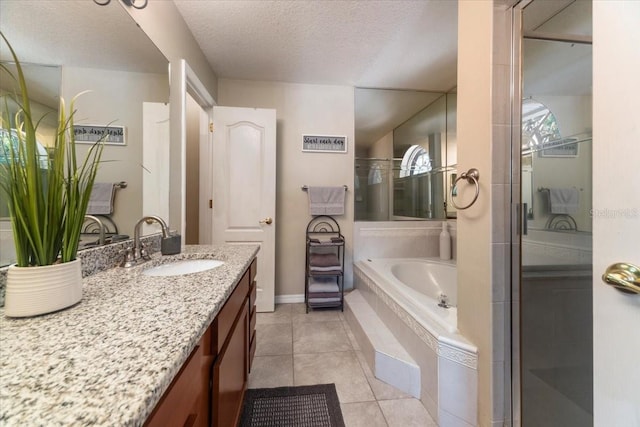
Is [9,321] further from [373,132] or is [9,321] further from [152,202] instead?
[373,132]

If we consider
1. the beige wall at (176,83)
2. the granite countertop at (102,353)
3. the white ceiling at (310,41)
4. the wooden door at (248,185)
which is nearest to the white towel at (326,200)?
the wooden door at (248,185)

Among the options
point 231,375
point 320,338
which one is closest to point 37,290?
point 231,375

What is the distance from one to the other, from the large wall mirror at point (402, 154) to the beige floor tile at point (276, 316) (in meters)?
1.23

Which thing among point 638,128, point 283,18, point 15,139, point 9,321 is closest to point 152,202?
point 15,139

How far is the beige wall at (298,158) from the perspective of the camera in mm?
2643

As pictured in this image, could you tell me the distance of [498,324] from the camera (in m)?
1.08

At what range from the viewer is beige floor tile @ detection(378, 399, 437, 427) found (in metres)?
1.21

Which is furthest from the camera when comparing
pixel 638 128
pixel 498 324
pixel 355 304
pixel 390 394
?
pixel 355 304

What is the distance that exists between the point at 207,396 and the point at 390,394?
1098mm

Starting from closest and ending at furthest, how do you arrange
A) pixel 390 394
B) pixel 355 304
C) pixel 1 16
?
pixel 1 16, pixel 390 394, pixel 355 304

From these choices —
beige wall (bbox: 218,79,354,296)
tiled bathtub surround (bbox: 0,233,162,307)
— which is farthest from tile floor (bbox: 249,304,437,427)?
tiled bathtub surround (bbox: 0,233,162,307)

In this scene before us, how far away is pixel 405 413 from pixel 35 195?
5.59 feet

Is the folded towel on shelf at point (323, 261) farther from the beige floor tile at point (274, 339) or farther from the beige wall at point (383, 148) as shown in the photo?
the beige wall at point (383, 148)

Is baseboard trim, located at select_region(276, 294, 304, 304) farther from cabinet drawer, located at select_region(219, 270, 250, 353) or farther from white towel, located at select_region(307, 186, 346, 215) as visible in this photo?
cabinet drawer, located at select_region(219, 270, 250, 353)
